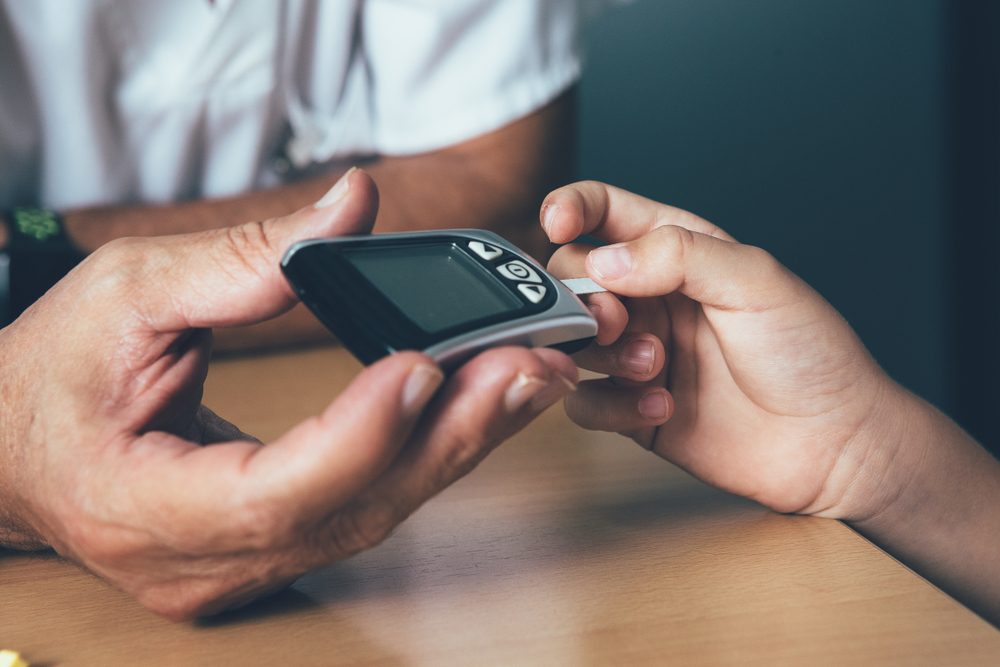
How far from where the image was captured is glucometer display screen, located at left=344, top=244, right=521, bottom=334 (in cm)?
38

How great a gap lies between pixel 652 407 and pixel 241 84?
54 centimetres

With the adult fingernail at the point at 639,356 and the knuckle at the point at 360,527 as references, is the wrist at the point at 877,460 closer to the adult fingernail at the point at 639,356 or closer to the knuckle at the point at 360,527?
the adult fingernail at the point at 639,356

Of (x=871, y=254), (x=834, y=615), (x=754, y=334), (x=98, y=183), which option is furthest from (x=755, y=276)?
(x=871, y=254)

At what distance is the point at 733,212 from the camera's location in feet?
5.55

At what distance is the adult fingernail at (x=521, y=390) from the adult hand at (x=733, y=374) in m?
0.14

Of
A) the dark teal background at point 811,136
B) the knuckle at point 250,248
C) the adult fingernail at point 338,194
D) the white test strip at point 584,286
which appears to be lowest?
the dark teal background at point 811,136

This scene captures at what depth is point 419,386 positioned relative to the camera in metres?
0.31

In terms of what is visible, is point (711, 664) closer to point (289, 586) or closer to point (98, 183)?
point (289, 586)

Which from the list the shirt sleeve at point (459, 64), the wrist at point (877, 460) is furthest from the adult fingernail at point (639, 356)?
the shirt sleeve at point (459, 64)

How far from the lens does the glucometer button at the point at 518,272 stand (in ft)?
1.39

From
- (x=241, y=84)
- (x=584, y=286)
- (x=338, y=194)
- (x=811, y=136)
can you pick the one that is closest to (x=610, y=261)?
(x=584, y=286)

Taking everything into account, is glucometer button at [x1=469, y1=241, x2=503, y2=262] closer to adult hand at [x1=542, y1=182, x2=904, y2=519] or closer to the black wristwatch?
adult hand at [x1=542, y1=182, x2=904, y2=519]

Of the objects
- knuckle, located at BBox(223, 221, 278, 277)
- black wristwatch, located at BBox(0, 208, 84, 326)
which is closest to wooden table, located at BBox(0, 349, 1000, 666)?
knuckle, located at BBox(223, 221, 278, 277)

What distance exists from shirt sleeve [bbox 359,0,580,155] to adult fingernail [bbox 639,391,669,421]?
47 centimetres
